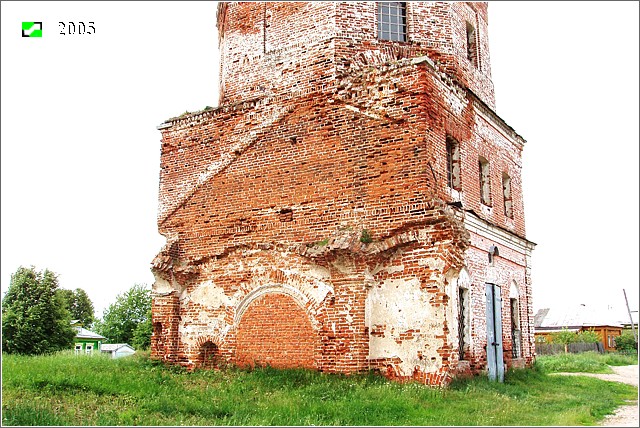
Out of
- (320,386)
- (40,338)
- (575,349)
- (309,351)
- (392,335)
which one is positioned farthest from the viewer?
(575,349)

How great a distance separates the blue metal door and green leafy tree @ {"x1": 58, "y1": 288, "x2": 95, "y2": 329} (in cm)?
4271

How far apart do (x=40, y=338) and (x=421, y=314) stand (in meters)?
21.0

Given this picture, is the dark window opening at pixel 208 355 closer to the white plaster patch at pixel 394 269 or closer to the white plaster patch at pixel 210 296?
the white plaster patch at pixel 210 296

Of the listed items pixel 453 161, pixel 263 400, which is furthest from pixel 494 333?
pixel 263 400

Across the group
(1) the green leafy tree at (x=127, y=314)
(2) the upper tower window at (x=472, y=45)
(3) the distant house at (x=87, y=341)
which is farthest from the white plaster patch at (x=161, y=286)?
(1) the green leafy tree at (x=127, y=314)

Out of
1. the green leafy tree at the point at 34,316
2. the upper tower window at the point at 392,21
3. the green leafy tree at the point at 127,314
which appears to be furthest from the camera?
the green leafy tree at the point at 127,314

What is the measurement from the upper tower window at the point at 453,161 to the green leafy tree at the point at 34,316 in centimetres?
2027

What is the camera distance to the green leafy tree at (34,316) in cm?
2530

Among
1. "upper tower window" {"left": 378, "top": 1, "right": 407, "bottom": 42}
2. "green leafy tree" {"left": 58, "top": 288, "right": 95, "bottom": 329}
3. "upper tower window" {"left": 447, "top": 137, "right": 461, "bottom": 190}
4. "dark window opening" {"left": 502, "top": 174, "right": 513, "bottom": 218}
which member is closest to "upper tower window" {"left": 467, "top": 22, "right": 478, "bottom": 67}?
"upper tower window" {"left": 378, "top": 1, "right": 407, "bottom": 42}

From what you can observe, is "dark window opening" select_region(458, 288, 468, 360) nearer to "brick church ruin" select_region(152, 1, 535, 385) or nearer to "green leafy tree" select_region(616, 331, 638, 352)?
"brick church ruin" select_region(152, 1, 535, 385)

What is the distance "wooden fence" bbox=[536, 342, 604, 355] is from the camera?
3372cm

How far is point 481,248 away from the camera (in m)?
12.5

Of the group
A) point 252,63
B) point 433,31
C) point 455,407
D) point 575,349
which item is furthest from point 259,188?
point 575,349

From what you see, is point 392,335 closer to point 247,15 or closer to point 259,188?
point 259,188
